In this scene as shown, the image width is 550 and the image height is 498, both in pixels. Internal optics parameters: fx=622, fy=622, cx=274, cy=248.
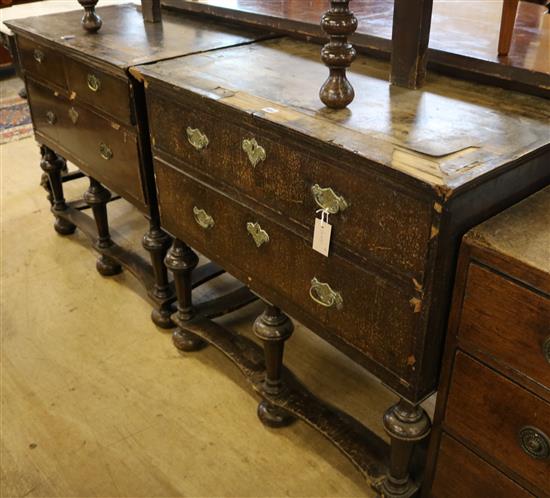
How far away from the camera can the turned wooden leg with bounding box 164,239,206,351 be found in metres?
1.86

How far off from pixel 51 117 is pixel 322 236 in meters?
1.44

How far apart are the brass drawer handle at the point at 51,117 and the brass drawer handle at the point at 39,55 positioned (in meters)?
0.18

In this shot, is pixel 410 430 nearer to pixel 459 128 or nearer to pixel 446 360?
pixel 446 360

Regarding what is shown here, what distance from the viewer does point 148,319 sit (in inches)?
86.6

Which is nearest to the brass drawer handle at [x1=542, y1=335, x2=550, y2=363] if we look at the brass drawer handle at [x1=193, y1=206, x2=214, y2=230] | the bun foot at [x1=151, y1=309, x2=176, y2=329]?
the brass drawer handle at [x1=193, y1=206, x2=214, y2=230]

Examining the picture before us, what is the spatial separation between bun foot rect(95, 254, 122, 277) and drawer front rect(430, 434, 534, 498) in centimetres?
152

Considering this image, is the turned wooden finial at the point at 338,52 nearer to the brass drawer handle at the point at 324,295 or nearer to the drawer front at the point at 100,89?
the brass drawer handle at the point at 324,295

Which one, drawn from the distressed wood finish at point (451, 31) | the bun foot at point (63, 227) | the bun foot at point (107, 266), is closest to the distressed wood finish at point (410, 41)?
the distressed wood finish at point (451, 31)

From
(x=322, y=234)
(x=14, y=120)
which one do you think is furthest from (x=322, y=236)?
(x=14, y=120)

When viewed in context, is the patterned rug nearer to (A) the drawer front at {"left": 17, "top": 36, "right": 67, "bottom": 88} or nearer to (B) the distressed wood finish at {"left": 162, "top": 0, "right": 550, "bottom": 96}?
(A) the drawer front at {"left": 17, "top": 36, "right": 67, "bottom": 88}

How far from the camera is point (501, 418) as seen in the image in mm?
1103

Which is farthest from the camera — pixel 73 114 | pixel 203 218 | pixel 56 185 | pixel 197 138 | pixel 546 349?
pixel 56 185

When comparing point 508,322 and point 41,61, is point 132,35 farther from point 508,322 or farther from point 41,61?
point 508,322

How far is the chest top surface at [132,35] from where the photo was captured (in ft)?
5.86
